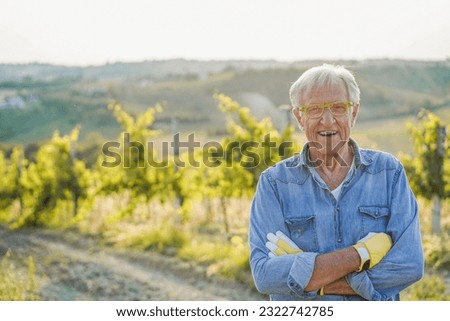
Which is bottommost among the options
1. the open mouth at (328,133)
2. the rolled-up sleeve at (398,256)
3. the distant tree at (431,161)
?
the distant tree at (431,161)

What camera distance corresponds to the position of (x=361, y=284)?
1783mm

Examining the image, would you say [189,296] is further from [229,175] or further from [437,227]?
[437,227]

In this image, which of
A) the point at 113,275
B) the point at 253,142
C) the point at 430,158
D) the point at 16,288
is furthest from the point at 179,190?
the point at 16,288

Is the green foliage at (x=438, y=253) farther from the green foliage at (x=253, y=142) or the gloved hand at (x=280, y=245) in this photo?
the gloved hand at (x=280, y=245)

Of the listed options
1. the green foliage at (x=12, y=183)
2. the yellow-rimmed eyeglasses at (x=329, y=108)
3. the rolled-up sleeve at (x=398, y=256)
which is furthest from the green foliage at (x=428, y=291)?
the green foliage at (x=12, y=183)

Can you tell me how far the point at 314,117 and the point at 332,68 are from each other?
0.14 metres

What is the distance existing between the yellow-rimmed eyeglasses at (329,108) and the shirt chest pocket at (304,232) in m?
0.28

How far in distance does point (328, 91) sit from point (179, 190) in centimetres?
627

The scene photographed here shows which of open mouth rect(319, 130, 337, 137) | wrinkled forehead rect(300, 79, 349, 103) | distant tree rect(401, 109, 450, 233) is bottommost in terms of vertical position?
distant tree rect(401, 109, 450, 233)

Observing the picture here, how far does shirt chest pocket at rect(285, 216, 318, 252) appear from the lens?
1.83 m

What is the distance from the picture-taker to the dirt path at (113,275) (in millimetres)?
5387

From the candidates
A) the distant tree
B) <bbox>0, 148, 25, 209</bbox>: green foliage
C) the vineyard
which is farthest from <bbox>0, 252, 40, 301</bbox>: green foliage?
<bbox>0, 148, 25, 209</bbox>: green foliage

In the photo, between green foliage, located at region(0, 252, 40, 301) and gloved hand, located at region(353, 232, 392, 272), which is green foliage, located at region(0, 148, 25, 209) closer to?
green foliage, located at region(0, 252, 40, 301)

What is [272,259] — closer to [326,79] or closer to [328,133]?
[328,133]
